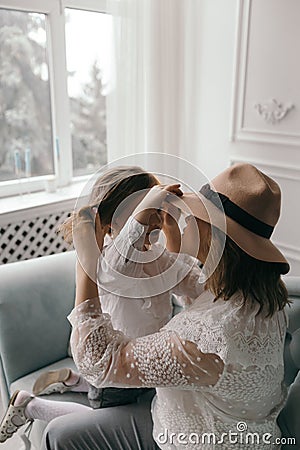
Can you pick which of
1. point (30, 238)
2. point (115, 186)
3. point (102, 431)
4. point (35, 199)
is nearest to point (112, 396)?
point (102, 431)

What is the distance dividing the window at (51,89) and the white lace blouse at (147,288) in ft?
4.34

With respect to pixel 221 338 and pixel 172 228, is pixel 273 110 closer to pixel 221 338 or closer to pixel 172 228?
pixel 172 228

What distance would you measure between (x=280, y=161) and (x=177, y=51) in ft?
2.61

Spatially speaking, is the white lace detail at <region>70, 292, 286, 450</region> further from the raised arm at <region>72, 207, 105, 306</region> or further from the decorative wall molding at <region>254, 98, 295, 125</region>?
the decorative wall molding at <region>254, 98, 295, 125</region>

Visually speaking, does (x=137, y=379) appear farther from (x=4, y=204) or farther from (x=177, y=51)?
(x=177, y=51)

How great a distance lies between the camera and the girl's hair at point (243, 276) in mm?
862

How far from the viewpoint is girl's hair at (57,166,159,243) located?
96 centimetres

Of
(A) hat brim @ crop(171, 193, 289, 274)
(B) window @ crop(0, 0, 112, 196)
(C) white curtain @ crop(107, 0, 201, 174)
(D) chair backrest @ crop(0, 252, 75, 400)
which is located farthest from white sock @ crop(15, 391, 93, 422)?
(C) white curtain @ crop(107, 0, 201, 174)

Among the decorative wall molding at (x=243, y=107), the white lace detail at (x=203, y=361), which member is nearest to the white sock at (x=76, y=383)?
the white lace detail at (x=203, y=361)

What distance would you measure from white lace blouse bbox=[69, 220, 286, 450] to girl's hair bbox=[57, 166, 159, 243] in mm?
187

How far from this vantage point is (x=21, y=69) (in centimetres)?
216

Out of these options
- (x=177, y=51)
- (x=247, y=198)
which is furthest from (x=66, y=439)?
(x=177, y=51)

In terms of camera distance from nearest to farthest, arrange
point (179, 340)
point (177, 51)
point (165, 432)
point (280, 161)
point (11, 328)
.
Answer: point (179, 340), point (165, 432), point (11, 328), point (280, 161), point (177, 51)

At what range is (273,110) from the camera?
2.12m
